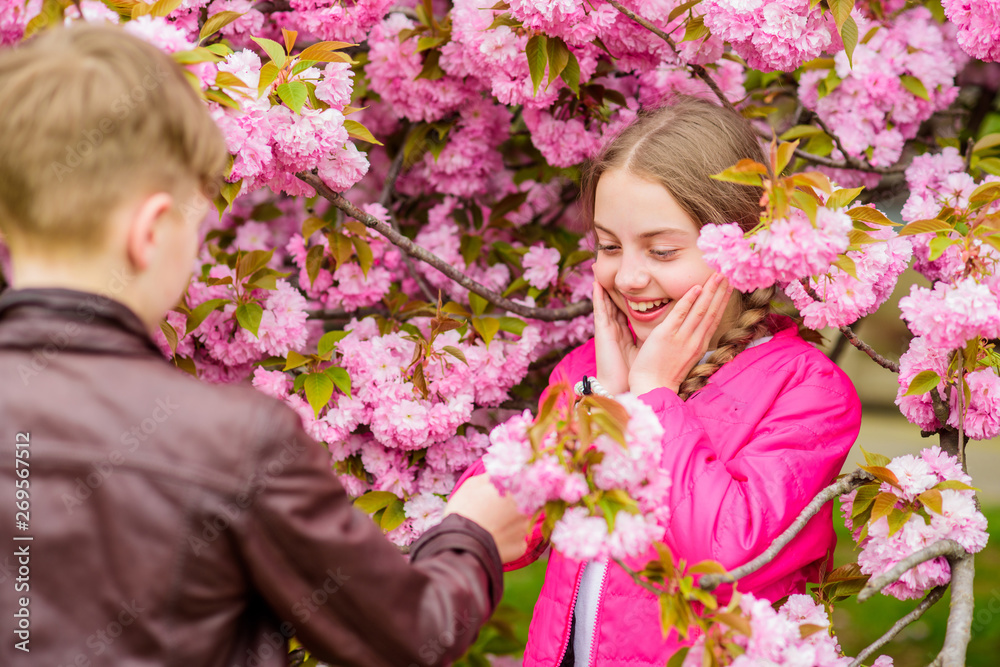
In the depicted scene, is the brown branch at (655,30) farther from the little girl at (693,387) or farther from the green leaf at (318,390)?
the green leaf at (318,390)

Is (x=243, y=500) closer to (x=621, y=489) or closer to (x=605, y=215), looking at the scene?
(x=621, y=489)

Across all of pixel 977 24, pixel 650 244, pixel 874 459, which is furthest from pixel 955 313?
pixel 977 24

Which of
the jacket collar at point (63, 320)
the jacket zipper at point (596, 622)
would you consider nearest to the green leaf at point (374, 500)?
the jacket zipper at point (596, 622)

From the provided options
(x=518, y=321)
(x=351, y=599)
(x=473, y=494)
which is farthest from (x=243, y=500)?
(x=518, y=321)

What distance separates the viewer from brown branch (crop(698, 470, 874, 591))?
141cm

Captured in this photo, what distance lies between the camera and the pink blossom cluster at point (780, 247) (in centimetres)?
150

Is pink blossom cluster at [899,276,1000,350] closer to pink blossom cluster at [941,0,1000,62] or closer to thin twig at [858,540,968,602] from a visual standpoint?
thin twig at [858,540,968,602]

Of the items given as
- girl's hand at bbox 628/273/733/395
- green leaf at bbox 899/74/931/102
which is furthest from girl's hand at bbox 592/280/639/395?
green leaf at bbox 899/74/931/102

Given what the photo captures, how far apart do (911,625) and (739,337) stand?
3811 millimetres

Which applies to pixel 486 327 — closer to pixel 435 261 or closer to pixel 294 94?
pixel 435 261

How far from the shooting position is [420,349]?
2500 millimetres

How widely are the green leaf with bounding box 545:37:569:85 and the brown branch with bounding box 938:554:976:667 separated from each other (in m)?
1.55

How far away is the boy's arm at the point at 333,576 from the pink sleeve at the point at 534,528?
0.80 feet

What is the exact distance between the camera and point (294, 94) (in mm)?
1989
